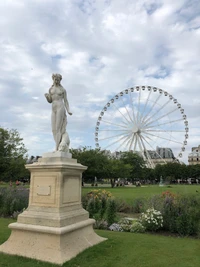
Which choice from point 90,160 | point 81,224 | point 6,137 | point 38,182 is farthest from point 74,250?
point 90,160

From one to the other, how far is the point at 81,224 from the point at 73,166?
1.39m

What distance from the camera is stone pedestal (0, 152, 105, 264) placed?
5578mm

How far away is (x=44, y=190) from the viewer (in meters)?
6.23

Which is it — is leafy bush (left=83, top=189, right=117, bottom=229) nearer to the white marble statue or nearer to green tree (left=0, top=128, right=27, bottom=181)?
the white marble statue

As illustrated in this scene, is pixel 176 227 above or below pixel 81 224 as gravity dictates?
below

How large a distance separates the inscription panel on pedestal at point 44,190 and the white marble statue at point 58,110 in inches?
35.3

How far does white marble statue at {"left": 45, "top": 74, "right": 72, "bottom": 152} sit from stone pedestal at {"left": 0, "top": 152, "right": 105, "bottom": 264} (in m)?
0.54

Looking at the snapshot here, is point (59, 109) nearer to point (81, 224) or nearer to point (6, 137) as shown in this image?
point (81, 224)

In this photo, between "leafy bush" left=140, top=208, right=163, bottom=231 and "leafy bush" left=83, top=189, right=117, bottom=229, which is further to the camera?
"leafy bush" left=83, top=189, right=117, bottom=229

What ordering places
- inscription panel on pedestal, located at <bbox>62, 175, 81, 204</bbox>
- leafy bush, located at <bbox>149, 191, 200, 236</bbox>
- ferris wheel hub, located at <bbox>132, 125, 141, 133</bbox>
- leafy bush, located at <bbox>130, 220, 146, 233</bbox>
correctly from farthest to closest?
ferris wheel hub, located at <bbox>132, 125, 141, 133</bbox> → leafy bush, located at <bbox>130, 220, 146, 233</bbox> → leafy bush, located at <bbox>149, 191, 200, 236</bbox> → inscription panel on pedestal, located at <bbox>62, 175, 81, 204</bbox>

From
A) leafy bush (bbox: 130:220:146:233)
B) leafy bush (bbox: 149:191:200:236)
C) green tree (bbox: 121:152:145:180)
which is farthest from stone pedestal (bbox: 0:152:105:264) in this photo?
green tree (bbox: 121:152:145:180)

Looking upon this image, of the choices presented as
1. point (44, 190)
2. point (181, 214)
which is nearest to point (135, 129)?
point (181, 214)

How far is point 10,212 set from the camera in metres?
12.6

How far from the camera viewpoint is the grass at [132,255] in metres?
5.38
